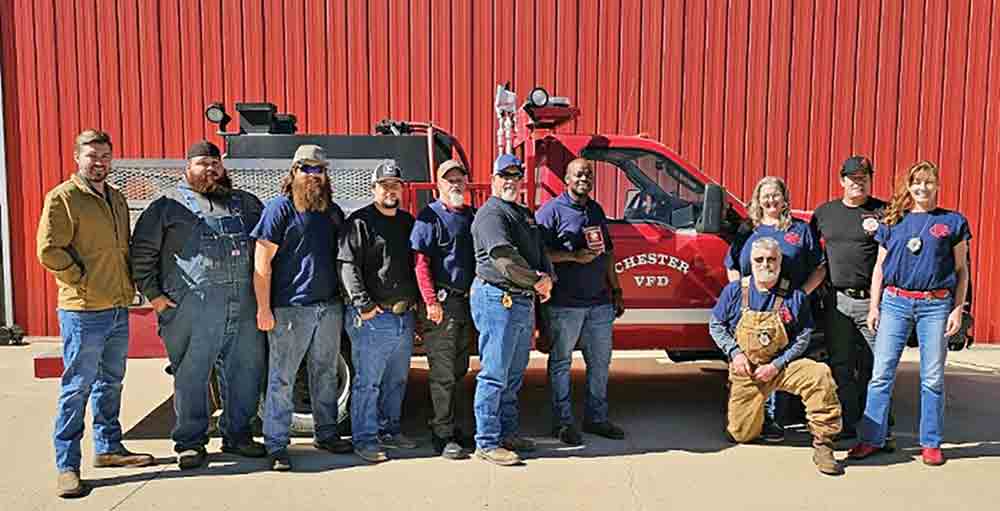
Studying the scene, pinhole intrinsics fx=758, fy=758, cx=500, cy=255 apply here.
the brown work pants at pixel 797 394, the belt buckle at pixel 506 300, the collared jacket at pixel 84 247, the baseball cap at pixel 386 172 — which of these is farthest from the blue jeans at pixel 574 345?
the collared jacket at pixel 84 247

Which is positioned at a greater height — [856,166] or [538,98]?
[538,98]

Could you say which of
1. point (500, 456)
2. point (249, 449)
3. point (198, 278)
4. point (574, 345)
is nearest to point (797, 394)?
point (574, 345)

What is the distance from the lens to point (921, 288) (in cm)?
457

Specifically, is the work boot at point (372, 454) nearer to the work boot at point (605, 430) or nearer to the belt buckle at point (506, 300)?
the belt buckle at point (506, 300)

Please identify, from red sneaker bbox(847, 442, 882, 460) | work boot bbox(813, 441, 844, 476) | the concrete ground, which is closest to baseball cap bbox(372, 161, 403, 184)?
the concrete ground

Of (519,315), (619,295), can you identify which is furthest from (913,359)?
(519,315)

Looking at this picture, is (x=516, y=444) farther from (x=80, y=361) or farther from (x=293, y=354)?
(x=80, y=361)

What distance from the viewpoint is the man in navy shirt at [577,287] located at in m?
4.82

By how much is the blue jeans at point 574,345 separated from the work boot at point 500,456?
57 centimetres

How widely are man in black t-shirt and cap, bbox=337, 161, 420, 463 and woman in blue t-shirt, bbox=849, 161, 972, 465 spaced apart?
2.91m

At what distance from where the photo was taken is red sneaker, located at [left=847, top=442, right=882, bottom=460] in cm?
480

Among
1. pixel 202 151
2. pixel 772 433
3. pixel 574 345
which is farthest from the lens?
pixel 772 433

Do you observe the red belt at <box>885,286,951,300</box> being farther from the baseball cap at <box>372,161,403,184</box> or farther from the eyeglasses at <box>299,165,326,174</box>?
the eyeglasses at <box>299,165,326,174</box>

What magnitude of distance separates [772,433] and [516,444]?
70.4 inches
